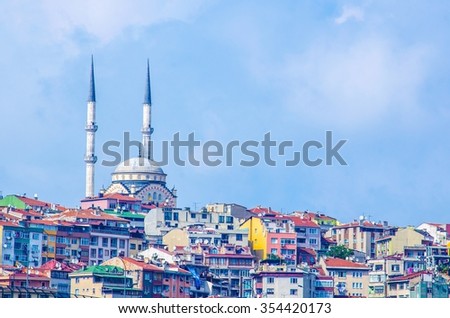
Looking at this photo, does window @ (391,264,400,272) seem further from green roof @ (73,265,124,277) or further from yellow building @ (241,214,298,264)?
green roof @ (73,265,124,277)

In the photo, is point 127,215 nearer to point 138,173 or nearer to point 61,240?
point 61,240

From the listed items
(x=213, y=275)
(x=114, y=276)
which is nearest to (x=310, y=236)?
(x=213, y=275)

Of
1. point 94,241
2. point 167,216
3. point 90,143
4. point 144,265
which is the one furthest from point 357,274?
point 90,143

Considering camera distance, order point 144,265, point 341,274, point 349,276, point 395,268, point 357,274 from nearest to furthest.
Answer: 1. point 144,265
2. point 349,276
3. point 357,274
4. point 341,274
5. point 395,268

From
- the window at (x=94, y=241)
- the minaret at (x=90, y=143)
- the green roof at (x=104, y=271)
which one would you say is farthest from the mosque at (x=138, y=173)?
the green roof at (x=104, y=271)

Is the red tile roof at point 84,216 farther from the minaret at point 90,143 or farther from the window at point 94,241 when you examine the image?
the minaret at point 90,143

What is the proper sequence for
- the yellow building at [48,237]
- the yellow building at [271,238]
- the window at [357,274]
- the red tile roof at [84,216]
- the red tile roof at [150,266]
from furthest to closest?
1. the yellow building at [271,238]
2. the red tile roof at [84,216]
3. the yellow building at [48,237]
4. the window at [357,274]
5. the red tile roof at [150,266]
